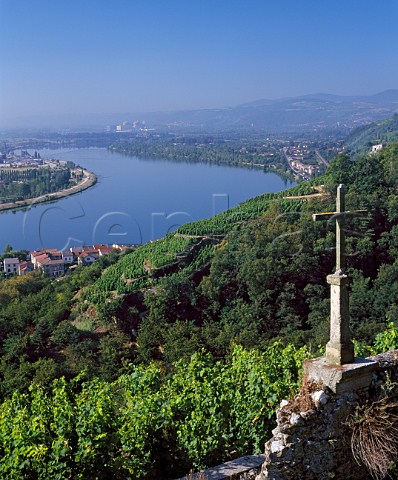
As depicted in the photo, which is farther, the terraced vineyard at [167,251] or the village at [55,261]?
the village at [55,261]

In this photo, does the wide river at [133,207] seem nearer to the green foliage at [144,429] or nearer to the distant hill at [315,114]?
the green foliage at [144,429]

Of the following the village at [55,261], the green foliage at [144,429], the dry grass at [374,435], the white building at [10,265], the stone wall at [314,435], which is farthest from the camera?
the white building at [10,265]

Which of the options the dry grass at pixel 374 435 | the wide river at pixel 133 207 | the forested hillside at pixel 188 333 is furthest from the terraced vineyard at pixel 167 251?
the dry grass at pixel 374 435

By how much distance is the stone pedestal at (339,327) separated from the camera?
13.3 feet

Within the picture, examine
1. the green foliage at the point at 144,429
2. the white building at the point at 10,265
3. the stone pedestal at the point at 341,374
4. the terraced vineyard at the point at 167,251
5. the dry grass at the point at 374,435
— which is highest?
the stone pedestal at the point at 341,374

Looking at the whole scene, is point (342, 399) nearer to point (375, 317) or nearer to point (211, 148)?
point (375, 317)

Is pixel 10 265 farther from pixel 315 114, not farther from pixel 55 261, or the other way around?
pixel 315 114

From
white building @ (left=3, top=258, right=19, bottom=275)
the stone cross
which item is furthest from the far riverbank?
the stone cross

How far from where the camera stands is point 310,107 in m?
160

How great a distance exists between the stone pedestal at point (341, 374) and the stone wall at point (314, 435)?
0.05 metres

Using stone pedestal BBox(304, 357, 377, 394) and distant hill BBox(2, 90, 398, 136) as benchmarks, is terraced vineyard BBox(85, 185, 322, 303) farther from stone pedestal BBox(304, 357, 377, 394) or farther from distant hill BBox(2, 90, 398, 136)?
distant hill BBox(2, 90, 398, 136)

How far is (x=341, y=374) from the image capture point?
3.92 metres

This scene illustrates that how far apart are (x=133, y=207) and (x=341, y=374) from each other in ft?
190

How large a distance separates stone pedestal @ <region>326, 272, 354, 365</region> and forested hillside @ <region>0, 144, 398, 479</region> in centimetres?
192
